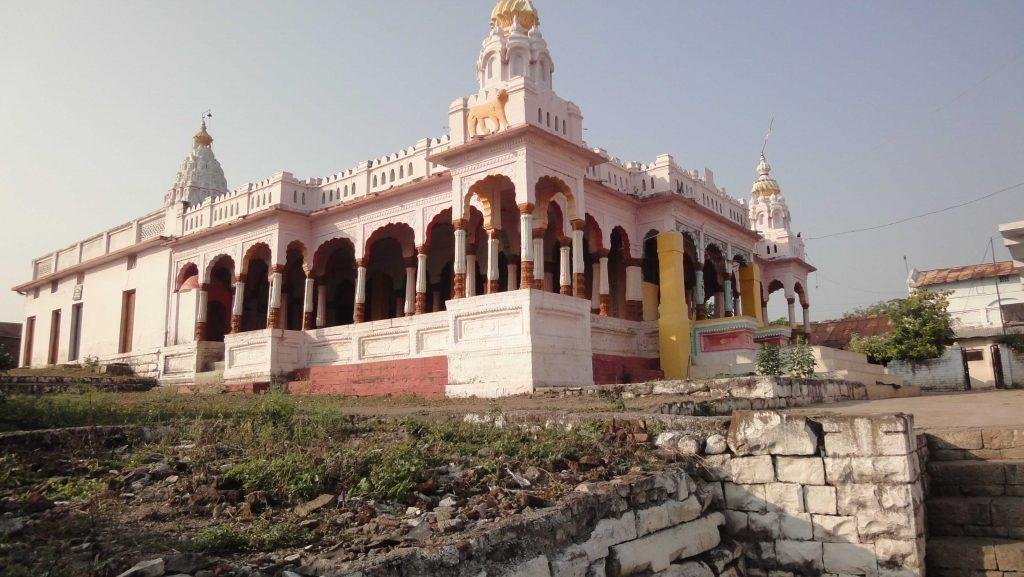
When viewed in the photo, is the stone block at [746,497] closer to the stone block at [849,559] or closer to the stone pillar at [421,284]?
the stone block at [849,559]

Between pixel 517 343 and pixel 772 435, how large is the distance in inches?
298

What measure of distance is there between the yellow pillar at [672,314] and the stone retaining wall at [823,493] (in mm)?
11603

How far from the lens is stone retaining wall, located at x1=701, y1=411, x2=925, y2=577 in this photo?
5211 millimetres

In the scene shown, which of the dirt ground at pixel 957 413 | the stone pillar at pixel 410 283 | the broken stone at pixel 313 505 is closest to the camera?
the broken stone at pixel 313 505

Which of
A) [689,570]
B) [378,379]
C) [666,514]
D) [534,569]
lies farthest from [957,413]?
[378,379]

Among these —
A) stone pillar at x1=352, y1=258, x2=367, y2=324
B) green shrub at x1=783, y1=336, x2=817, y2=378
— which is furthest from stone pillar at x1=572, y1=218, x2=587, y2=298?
stone pillar at x1=352, y1=258, x2=367, y2=324

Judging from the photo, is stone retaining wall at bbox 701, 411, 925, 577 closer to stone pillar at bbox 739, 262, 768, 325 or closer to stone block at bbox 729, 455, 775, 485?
stone block at bbox 729, 455, 775, 485

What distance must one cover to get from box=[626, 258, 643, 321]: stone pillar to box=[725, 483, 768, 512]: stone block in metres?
12.7

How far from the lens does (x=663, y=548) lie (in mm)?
4953

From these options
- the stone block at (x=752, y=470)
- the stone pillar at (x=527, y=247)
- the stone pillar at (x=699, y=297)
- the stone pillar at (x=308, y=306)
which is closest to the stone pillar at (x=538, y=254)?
the stone pillar at (x=527, y=247)

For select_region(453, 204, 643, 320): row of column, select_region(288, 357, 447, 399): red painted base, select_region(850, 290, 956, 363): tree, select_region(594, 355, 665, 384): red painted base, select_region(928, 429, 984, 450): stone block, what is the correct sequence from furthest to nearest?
select_region(850, 290, 956, 363): tree < select_region(594, 355, 665, 384): red painted base < select_region(288, 357, 447, 399): red painted base < select_region(453, 204, 643, 320): row of column < select_region(928, 429, 984, 450): stone block

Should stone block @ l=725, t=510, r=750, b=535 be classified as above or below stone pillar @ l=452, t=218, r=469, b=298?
below


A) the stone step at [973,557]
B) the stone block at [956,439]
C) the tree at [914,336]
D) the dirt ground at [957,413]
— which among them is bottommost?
the stone step at [973,557]

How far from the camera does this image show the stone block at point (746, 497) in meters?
5.64
